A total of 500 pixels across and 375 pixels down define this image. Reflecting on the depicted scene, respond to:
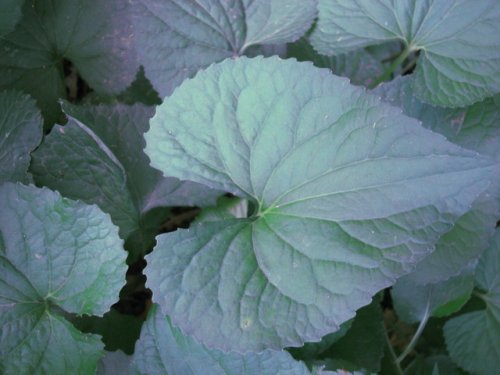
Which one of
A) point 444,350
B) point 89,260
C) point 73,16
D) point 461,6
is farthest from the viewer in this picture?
point 444,350

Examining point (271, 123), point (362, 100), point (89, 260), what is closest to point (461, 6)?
point (362, 100)

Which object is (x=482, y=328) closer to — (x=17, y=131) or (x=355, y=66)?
(x=355, y=66)

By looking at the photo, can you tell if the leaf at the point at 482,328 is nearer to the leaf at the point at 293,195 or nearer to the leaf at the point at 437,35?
the leaf at the point at 437,35

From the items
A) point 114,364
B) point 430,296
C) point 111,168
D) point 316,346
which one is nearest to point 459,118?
point 430,296

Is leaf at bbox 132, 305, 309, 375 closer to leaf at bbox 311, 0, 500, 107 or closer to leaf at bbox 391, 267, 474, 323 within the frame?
leaf at bbox 391, 267, 474, 323

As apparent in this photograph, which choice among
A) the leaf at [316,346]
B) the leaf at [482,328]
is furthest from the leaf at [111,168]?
the leaf at [482,328]

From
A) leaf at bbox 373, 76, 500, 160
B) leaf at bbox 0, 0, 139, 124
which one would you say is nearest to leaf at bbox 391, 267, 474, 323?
leaf at bbox 373, 76, 500, 160

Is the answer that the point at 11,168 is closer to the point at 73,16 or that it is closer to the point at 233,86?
the point at 73,16
